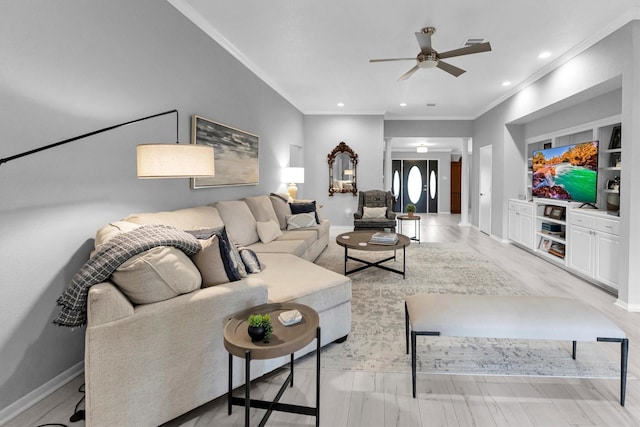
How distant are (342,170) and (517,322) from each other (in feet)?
19.9

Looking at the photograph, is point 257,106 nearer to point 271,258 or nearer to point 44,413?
point 271,258

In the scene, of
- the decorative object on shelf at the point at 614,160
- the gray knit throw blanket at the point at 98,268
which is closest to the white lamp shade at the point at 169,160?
the gray knit throw blanket at the point at 98,268

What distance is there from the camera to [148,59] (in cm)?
269

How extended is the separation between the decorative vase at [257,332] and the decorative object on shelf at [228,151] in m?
2.20

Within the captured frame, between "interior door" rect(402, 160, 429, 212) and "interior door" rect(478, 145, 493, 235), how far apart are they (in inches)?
191

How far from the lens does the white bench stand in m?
1.91

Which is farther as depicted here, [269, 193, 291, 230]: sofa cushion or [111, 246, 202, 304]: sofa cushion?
[269, 193, 291, 230]: sofa cushion

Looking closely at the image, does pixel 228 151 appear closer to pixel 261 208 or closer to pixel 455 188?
pixel 261 208

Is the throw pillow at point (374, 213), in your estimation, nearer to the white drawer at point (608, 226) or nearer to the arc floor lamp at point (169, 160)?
the white drawer at point (608, 226)

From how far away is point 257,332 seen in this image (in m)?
1.53

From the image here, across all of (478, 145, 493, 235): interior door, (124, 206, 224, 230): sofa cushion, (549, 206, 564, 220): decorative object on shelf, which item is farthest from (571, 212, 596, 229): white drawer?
(124, 206, 224, 230): sofa cushion

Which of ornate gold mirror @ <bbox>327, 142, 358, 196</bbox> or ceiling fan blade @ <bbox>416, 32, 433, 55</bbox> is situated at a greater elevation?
ceiling fan blade @ <bbox>416, 32, 433, 55</bbox>

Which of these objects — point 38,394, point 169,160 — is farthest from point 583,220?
point 38,394

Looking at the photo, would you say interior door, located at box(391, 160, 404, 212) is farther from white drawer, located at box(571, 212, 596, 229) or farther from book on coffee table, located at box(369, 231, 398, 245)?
book on coffee table, located at box(369, 231, 398, 245)
